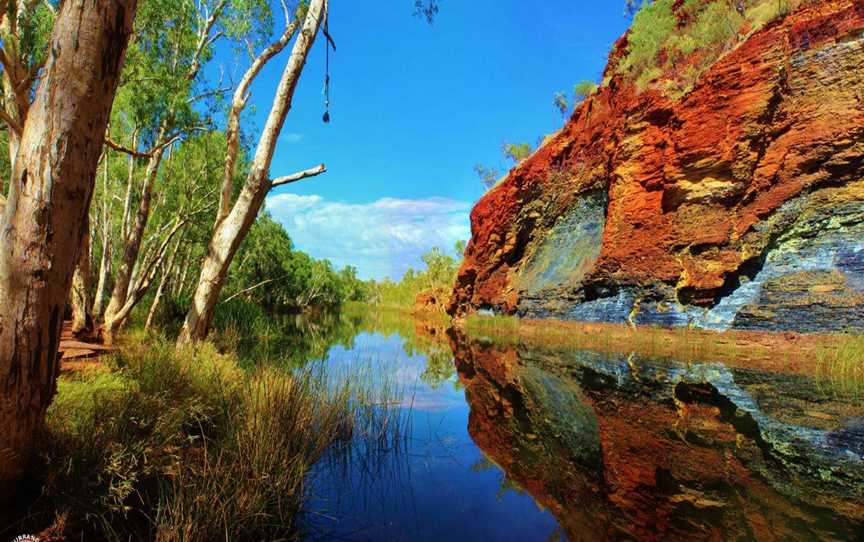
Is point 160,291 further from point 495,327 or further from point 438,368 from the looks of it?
point 495,327

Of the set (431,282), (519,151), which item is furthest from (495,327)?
(431,282)

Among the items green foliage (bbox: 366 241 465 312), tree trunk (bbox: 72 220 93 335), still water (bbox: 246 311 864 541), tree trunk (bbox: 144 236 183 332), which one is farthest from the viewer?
green foliage (bbox: 366 241 465 312)

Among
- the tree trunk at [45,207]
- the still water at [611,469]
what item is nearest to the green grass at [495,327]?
the still water at [611,469]

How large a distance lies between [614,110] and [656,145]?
4549 millimetres

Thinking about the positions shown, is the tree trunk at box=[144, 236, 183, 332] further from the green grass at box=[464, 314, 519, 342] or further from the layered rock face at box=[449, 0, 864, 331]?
the layered rock face at box=[449, 0, 864, 331]

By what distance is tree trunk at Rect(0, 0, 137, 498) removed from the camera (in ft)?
9.28

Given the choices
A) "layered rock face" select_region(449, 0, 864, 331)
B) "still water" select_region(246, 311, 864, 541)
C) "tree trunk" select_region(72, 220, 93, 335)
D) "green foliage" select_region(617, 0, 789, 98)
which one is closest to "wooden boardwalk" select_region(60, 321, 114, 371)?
"tree trunk" select_region(72, 220, 93, 335)

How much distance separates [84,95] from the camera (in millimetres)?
2941

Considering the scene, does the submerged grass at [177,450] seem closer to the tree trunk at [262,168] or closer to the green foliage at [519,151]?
the tree trunk at [262,168]

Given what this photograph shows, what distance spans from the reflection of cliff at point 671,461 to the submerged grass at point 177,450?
7.48 ft

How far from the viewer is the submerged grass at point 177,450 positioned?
3.10 metres

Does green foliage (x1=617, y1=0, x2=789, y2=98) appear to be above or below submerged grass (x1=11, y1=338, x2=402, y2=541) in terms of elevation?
above

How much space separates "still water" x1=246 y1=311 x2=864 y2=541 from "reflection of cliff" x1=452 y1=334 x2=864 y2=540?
0.02 metres

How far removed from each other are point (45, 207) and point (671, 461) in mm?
6332
